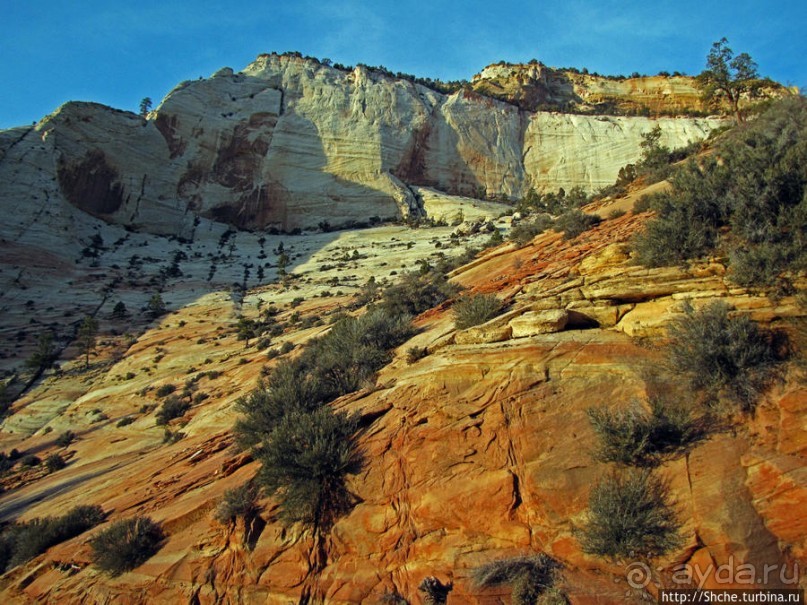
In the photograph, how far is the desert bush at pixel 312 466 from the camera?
6988mm

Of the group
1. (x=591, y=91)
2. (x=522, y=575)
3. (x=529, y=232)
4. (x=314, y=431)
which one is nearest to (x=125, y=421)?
(x=314, y=431)

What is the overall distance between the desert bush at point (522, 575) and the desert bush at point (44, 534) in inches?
277

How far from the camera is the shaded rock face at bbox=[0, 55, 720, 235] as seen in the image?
179 feet

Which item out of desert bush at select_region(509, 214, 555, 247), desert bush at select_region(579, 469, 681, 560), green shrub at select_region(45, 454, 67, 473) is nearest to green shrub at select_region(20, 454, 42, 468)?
green shrub at select_region(45, 454, 67, 473)

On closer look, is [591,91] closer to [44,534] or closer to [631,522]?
[631,522]

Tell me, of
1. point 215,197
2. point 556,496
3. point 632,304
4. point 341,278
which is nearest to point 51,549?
point 556,496

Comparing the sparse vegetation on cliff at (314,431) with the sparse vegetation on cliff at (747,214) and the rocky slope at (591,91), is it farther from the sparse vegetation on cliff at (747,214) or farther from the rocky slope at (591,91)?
the rocky slope at (591,91)

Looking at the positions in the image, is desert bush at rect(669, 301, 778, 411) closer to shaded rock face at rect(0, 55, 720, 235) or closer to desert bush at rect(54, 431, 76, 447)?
desert bush at rect(54, 431, 76, 447)

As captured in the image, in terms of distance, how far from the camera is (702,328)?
653cm

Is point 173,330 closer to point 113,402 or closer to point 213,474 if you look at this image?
point 113,402

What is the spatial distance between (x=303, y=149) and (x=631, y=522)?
62451mm

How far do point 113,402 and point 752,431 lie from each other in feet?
67.0

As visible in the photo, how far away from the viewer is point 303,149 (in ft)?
204

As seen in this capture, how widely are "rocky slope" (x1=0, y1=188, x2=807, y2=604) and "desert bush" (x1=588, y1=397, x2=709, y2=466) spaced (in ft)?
0.57
